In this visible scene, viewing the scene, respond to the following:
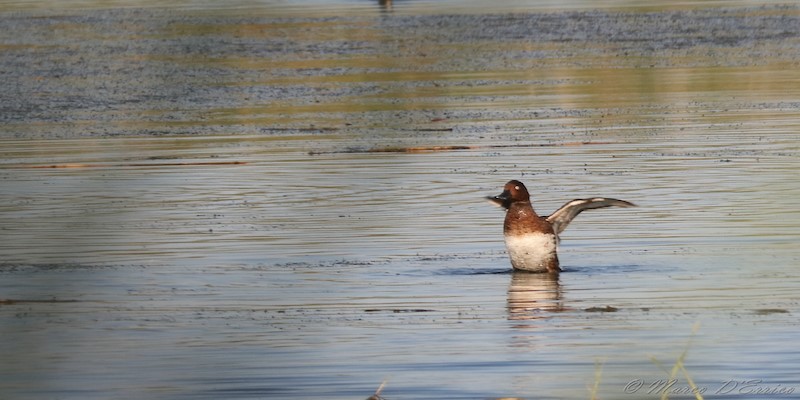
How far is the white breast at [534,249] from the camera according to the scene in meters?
9.54

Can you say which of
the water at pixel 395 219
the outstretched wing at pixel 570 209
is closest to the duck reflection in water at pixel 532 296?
the water at pixel 395 219

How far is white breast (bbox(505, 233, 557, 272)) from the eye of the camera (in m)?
9.54

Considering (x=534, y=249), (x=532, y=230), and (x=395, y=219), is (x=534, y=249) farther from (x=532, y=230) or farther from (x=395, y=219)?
(x=395, y=219)

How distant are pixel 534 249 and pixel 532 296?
894mm

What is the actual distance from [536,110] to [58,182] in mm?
7812

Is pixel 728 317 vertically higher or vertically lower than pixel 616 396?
lower

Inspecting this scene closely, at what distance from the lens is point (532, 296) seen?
866cm

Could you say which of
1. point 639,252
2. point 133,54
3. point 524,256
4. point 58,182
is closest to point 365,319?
point 524,256

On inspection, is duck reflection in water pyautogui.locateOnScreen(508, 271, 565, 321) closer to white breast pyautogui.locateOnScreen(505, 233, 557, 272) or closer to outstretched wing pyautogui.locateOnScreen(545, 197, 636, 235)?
white breast pyautogui.locateOnScreen(505, 233, 557, 272)

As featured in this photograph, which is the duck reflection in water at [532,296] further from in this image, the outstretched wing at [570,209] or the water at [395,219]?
the outstretched wing at [570,209]

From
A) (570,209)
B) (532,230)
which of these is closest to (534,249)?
(532,230)

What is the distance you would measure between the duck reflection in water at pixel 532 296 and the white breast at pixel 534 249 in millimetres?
60

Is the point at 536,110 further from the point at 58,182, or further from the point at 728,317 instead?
the point at 728,317

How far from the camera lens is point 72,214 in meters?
2.55
